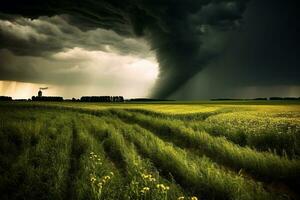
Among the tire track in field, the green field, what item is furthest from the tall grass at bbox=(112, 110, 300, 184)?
the tire track in field

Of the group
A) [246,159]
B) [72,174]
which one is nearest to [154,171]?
[72,174]

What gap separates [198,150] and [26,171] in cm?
831

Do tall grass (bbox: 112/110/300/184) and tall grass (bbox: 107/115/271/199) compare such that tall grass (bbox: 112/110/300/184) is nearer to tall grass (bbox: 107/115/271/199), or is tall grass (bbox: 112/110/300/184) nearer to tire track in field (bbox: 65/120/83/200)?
tall grass (bbox: 107/115/271/199)

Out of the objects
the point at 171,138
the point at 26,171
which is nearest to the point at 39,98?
the point at 171,138

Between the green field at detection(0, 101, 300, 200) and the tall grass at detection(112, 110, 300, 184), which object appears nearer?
the green field at detection(0, 101, 300, 200)

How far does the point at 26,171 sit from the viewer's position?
7.73 meters

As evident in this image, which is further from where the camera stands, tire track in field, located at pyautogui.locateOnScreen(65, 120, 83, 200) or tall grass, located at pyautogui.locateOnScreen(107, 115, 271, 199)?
tire track in field, located at pyautogui.locateOnScreen(65, 120, 83, 200)

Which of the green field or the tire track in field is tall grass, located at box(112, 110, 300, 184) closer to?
the green field

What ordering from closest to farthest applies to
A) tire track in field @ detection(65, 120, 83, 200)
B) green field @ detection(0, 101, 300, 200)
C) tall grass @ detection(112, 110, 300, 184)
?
green field @ detection(0, 101, 300, 200), tire track in field @ detection(65, 120, 83, 200), tall grass @ detection(112, 110, 300, 184)

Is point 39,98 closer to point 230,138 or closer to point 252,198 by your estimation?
point 230,138

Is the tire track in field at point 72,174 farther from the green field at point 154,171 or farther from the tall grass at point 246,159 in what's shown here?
the tall grass at point 246,159

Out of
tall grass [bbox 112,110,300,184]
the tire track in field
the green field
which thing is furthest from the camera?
tall grass [bbox 112,110,300,184]

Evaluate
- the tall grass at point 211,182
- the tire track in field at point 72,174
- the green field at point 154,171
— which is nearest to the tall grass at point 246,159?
the green field at point 154,171

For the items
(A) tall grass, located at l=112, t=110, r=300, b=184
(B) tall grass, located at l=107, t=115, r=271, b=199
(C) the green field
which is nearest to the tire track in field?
(C) the green field
